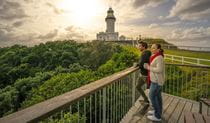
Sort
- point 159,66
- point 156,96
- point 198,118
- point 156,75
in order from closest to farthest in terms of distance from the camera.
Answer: point 198,118, point 159,66, point 156,75, point 156,96

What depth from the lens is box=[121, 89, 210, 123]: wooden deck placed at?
4914mm

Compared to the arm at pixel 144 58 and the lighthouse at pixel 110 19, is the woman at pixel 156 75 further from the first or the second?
the lighthouse at pixel 110 19

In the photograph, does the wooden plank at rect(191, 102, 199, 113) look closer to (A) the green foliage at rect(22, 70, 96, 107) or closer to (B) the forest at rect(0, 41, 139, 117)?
(B) the forest at rect(0, 41, 139, 117)

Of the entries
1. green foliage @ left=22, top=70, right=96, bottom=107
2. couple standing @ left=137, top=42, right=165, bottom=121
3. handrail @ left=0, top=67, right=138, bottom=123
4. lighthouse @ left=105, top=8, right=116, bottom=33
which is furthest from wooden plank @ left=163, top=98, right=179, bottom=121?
lighthouse @ left=105, top=8, right=116, bottom=33

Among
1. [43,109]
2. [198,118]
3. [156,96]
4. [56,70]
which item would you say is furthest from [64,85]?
[43,109]

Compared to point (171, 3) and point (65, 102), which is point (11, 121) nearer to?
point (65, 102)

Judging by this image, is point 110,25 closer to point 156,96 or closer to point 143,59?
point 143,59

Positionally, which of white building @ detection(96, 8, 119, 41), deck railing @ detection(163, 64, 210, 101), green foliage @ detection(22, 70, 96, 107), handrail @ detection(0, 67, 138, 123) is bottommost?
green foliage @ detection(22, 70, 96, 107)

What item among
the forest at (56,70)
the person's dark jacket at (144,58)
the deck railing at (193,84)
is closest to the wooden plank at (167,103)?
the deck railing at (193,84)

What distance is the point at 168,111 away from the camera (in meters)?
5.65

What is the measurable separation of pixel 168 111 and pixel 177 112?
8.1 inches

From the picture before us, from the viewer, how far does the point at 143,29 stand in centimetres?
5375

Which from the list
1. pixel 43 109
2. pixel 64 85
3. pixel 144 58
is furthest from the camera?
pixel 64 85

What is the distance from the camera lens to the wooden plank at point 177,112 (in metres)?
4.96
